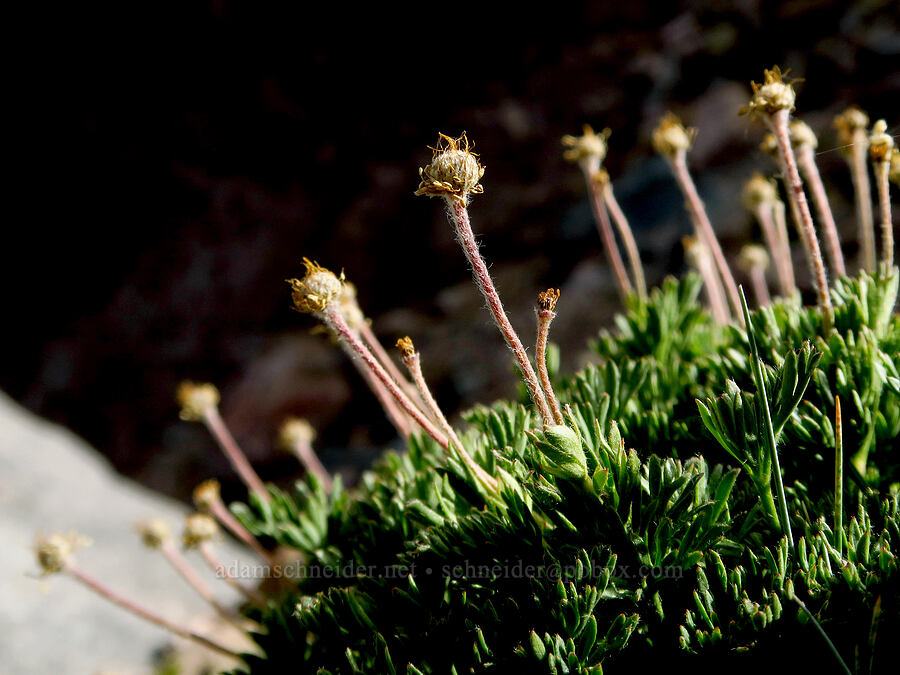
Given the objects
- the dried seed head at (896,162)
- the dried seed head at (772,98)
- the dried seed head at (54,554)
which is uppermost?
the dried seed head at (896,162)

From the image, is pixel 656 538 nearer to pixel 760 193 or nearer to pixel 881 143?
pixel 881 143

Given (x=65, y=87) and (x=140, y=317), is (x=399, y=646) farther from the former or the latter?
(x=65, y=87)

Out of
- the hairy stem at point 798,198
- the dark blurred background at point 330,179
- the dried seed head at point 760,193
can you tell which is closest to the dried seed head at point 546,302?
the hairy stem at point 798,198

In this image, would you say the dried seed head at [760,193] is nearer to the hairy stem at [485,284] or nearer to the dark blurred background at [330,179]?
the hairy stem at [485,284]

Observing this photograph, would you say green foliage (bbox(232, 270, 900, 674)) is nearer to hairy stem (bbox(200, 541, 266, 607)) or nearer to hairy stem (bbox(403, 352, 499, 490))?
hairy stem (bbox(403, 352, 499, 490))

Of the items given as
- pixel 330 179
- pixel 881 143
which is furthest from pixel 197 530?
pixel 330 179

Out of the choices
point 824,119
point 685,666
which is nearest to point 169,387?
point 824,119

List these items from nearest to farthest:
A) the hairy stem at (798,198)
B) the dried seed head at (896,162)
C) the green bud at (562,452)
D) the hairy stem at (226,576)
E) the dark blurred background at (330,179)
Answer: the green bud at (562,452), the hairy stem at (798,198), the dried seed head at (896,162), the hairy stem at (226,576), the dark blurred background at (330,179)
